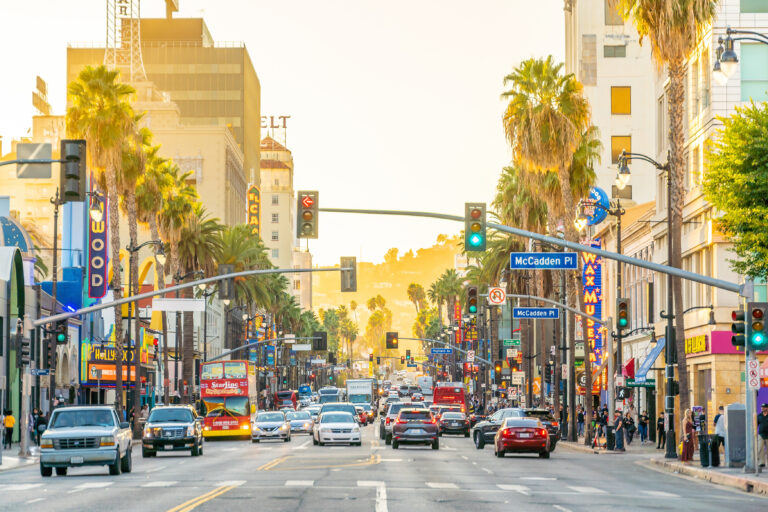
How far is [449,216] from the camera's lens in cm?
2956

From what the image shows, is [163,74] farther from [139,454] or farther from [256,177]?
[139,454]

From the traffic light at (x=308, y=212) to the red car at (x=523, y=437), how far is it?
650 inches

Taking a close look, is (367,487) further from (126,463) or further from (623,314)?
(623,314)

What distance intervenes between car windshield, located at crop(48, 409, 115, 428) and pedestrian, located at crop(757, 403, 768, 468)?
16717 millimetres

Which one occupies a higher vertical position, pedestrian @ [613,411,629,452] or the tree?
the tree

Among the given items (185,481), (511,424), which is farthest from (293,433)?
(185,481)

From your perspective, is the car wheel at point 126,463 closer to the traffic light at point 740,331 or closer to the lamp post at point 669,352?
the traffic light at point 740,331

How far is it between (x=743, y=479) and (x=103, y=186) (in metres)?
39.4

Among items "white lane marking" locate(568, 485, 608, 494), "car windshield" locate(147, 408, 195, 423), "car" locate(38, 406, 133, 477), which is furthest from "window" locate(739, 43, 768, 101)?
"car" locate(38, 406, 133, 477)

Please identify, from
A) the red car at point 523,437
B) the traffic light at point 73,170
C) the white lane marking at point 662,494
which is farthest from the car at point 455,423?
the traffic light at point 73,170

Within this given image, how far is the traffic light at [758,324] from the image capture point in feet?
98.3

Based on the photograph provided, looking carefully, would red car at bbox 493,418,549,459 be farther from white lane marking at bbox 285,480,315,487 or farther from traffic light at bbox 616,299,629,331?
white lane marking at bbox 285,480,315,487

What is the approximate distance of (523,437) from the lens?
4300 centimetres

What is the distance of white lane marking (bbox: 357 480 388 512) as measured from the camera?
21.0 meters
